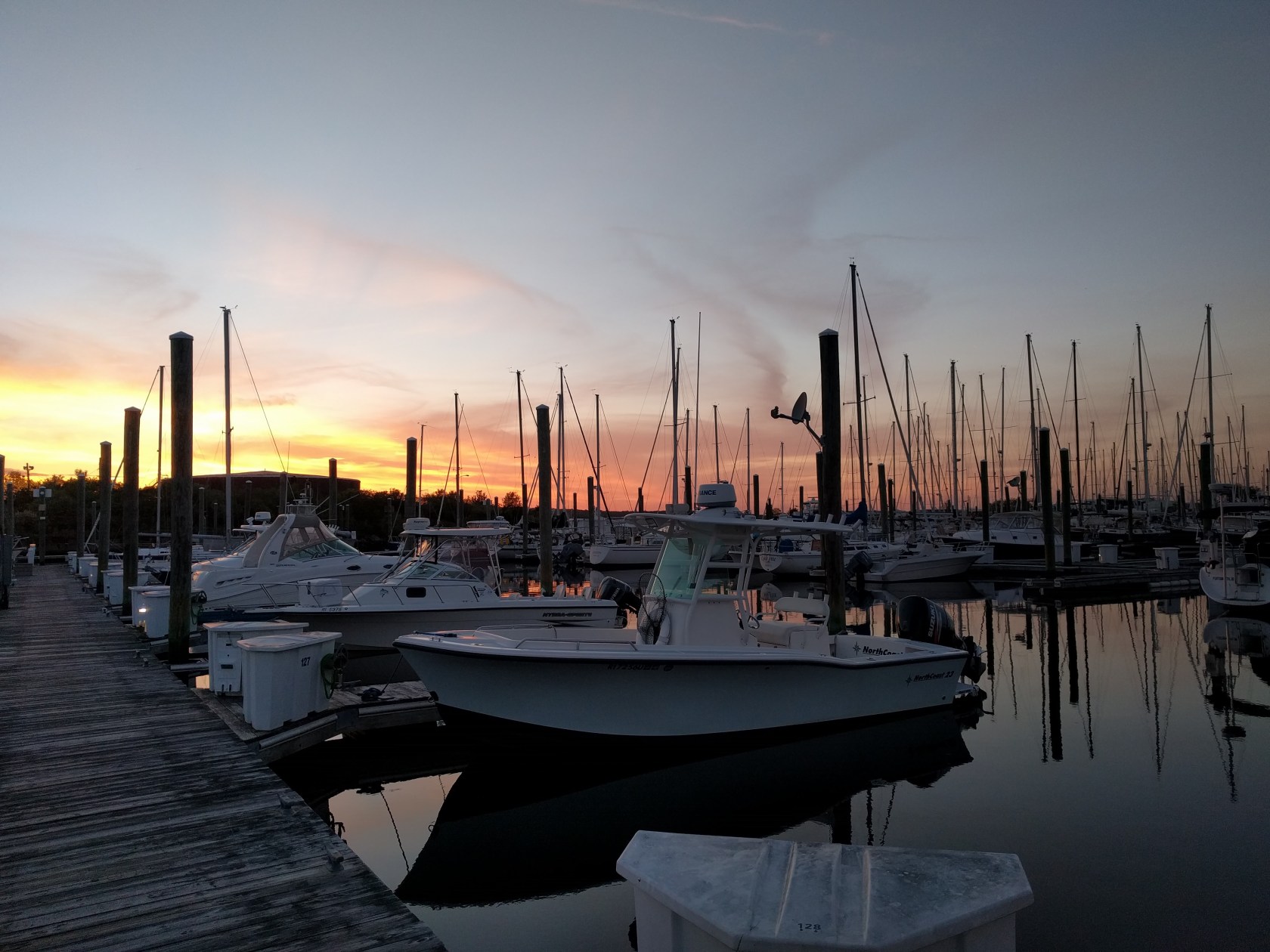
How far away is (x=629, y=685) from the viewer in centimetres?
888

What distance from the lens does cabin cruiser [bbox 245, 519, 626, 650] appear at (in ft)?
48.5

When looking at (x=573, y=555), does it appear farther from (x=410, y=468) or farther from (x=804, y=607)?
(x=804, y=607)

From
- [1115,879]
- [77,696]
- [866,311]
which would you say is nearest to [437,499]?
[866,311]

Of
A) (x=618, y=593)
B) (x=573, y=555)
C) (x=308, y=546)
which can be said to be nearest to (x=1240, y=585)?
(x=618, y=593)

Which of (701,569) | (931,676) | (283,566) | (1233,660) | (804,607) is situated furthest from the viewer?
(283,566)

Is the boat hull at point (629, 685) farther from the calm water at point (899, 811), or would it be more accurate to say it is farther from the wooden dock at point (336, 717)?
the wooden dock at point (336, 717)

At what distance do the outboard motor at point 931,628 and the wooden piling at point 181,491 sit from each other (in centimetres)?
1066

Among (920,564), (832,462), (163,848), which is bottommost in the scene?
(920,564)

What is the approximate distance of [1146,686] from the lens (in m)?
14.1

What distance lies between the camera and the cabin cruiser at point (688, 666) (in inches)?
347

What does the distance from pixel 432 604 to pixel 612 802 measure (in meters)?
7.79

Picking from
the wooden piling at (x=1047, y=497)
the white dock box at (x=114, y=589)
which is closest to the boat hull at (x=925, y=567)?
the wooden piling at (x=1047, y=497)

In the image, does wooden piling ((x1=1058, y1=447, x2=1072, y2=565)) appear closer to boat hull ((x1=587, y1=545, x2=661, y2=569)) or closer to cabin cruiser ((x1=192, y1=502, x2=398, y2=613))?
boat hull ((x1=587, y1=545, x2=661, y2=569))

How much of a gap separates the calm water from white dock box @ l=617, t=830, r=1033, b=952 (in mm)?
3189
